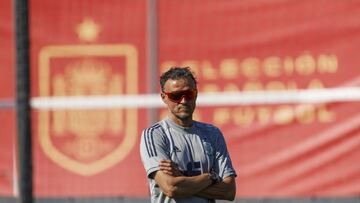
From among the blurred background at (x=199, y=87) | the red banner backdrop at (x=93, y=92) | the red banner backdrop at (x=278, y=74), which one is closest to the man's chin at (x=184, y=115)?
the blurred background at (x=199, y=87)

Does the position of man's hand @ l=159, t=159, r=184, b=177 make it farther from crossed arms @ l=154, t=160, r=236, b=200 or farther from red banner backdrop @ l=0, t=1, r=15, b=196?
red banner backdrop @ l=0, t=1, r=15, b=196

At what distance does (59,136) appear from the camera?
1194 cm

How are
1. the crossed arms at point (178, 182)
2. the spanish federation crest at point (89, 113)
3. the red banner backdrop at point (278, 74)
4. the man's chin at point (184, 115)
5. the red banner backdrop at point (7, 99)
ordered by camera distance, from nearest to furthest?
the crossed arms at point (178, 182) < the man's chin at point (184, 115) < the red banner backdrop at point (278, 74) < the spanish federation crest at point (89, 113) < the red banner backdrop at point (7, 99)

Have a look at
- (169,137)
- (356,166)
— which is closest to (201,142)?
(169,137)

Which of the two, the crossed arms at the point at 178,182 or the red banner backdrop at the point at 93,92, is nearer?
the crossed arms at the point at 178,182

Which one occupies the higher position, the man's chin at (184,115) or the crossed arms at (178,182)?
the man's chin at (184,115)

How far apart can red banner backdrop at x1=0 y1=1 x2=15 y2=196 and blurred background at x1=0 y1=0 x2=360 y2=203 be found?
0.01 meters

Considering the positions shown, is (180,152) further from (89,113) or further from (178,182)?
(89,113)

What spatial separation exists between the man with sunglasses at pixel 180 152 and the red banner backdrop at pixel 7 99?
5.68 m

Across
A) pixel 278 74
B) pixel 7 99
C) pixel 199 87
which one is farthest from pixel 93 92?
pixel 278 74

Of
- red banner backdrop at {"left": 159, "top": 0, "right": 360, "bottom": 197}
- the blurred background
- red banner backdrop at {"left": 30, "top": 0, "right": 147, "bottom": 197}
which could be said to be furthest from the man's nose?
red banner backdrop at {"left": 30, "top": 0, "right": 147, "bottom": 197}

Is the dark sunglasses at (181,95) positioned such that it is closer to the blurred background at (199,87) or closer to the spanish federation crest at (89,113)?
the blurred background at (199,87)

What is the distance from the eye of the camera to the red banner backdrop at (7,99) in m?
12.0

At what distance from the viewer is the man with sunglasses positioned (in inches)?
252
